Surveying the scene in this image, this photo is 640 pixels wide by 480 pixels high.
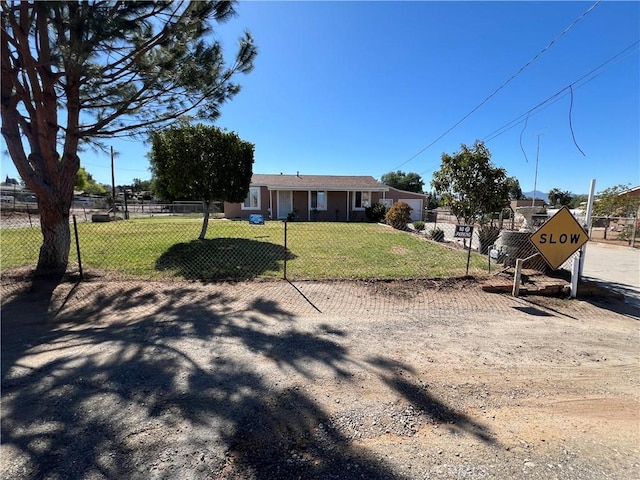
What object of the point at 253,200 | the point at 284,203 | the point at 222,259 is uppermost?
the point at 253,200

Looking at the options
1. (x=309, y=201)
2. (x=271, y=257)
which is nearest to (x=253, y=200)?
(x=309, y=201)

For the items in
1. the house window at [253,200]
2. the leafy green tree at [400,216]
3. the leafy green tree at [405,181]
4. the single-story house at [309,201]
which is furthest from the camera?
the leafy green tree at [405,181]

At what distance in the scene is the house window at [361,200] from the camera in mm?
24156

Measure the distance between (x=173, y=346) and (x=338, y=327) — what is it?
2.05 m

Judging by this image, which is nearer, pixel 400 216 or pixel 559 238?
pixel 559 238

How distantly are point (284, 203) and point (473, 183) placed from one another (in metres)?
15.6

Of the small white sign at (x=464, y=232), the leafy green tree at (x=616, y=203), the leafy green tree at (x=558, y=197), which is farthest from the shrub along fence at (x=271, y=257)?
the leafy green tree at (x=558, y=197)

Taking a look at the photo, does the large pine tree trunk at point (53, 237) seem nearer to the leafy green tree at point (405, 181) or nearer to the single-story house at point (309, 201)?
the single-story house at point (309, 201)

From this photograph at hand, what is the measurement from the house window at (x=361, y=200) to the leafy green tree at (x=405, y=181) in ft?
178

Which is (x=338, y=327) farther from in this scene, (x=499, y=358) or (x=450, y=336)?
(x=499, y=358)

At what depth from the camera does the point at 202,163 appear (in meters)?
10.9

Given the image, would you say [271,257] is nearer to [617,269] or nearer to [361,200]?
[617,269]

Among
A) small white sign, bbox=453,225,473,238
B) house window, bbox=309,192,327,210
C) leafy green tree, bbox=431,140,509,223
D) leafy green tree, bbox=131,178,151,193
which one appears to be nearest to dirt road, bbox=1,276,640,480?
small white sign, bbox=453,225,473,238

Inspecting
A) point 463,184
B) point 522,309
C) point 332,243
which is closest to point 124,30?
point 522,309
